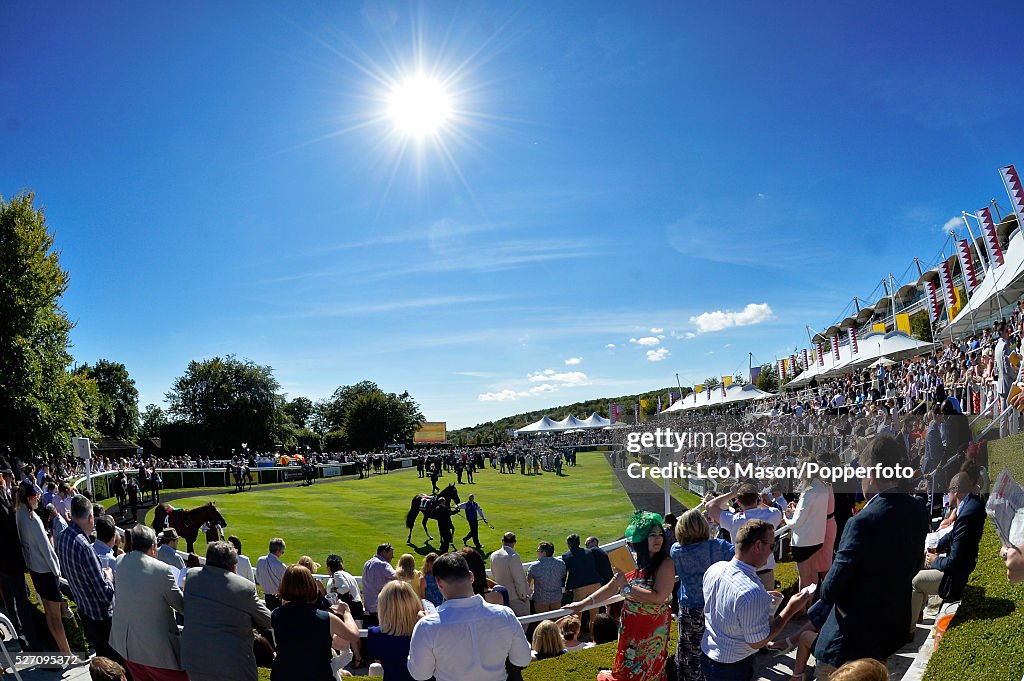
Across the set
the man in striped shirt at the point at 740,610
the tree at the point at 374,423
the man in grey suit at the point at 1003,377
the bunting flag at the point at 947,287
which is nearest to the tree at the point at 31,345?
the man in striped shirt at the point at 740,610

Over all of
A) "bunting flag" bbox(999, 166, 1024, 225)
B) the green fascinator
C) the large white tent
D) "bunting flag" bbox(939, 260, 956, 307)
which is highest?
"bunting flag" bbox(999, 166, 1024, 225)

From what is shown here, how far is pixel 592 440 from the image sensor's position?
61094 millimetres

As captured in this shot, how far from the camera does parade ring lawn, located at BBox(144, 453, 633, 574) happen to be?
1608cm

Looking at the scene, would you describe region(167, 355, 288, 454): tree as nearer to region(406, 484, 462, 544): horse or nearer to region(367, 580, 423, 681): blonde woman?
region(406, 484, 462, 544): horse

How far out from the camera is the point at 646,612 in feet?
12.6

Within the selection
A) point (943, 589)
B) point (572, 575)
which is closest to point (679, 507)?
point (572, 575)

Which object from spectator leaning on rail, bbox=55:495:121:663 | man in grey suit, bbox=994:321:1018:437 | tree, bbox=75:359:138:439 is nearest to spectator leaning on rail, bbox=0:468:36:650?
spectator leaning on rail, bbox=55:495:121:663

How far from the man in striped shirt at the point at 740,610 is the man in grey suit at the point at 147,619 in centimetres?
333

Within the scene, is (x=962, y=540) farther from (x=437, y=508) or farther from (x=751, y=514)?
(x=437, y=508)

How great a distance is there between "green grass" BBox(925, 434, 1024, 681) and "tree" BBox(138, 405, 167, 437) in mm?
65443

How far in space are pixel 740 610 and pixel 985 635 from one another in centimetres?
198

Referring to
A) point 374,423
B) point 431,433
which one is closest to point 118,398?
point 374,423

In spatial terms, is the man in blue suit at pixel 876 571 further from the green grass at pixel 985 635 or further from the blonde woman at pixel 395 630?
the blonde woman at pixel 395 630

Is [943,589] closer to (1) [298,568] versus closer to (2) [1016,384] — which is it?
(1) [298,568]
